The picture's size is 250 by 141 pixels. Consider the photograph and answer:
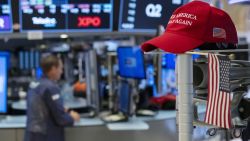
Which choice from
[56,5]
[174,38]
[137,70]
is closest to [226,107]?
[174,38]

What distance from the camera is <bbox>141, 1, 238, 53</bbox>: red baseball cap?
1533mm

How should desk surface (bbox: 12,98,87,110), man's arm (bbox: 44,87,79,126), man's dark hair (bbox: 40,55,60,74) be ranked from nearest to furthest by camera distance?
man's arm (bbox: 44,87,79,126)
man's dark hair (bbox: 40,55,60,74)
desk surface (bbox: 12,98,87,110)

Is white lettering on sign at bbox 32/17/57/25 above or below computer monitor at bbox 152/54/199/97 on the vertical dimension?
above

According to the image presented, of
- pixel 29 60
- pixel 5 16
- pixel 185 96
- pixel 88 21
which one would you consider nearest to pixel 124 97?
pixel 88 21

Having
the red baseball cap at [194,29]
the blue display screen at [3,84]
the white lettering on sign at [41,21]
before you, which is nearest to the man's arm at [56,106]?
the blue display screen at [3,84]

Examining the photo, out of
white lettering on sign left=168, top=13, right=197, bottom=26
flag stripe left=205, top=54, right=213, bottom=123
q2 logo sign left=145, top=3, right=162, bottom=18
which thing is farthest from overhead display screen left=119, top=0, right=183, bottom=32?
flag stripe left=205, top=54, right=213, bottom=123

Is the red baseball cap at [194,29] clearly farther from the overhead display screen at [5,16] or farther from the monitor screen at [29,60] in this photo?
the monitor screen at [29,60]

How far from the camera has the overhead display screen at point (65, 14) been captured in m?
3.91

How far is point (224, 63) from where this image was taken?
4.86 feet

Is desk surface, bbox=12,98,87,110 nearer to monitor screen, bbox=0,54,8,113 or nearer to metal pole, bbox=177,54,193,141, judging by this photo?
monitor screen, bbox=0,54,8,113

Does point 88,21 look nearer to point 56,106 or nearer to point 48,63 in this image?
Result: point 48,63

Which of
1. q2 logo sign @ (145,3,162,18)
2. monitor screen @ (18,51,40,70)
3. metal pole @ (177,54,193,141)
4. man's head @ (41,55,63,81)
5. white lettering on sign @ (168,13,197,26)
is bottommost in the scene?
monitor screen @ (18,51,40,70)

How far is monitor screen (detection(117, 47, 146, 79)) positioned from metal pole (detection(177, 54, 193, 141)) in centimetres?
220

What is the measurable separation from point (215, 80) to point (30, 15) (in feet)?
9.08
